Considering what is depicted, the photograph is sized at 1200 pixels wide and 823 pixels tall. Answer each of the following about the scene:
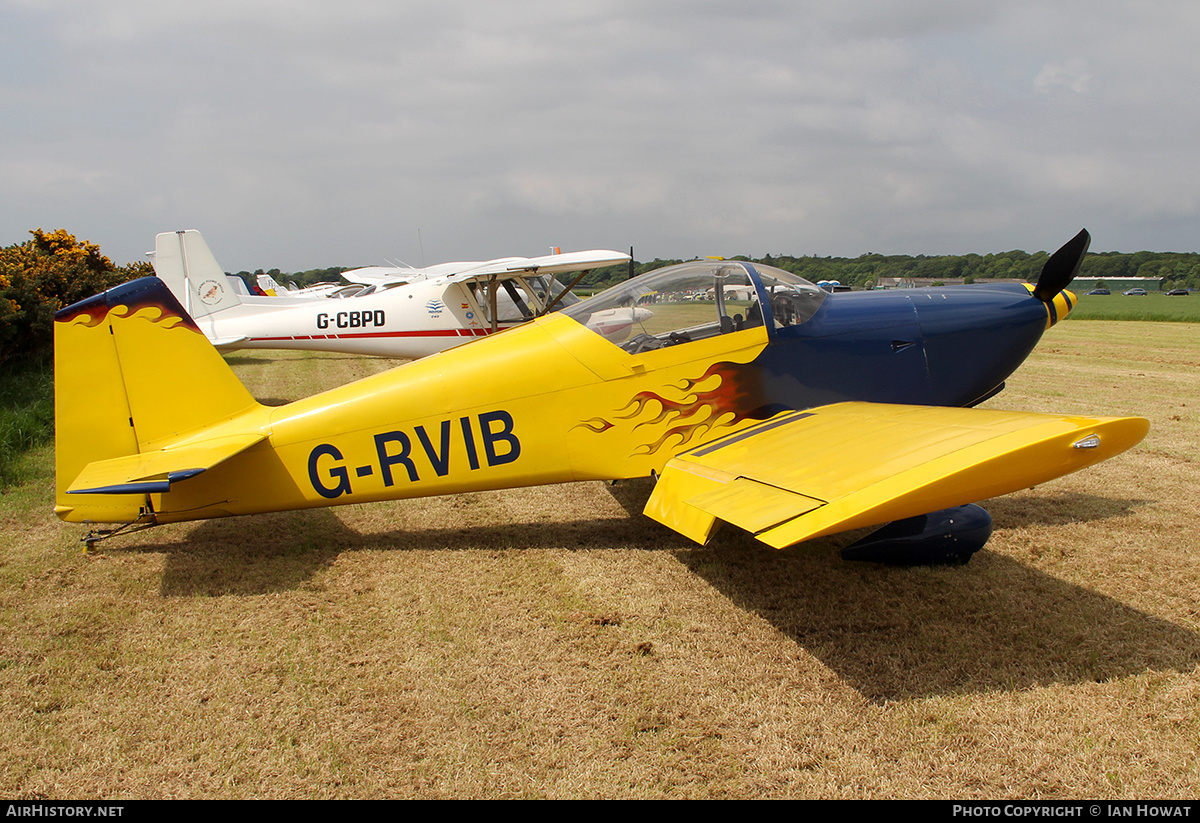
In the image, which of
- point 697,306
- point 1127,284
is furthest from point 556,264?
point 1127,284

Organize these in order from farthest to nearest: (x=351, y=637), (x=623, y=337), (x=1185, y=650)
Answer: (x=623, y=337) < (x=351, y=637) < (x=1185, y=650)

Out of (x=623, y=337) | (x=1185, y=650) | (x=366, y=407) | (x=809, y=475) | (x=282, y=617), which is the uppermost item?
(x=623, y=337)

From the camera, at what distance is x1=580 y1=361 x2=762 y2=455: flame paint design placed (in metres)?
4.29

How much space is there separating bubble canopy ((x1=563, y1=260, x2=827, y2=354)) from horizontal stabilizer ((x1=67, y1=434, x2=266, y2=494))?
218cm

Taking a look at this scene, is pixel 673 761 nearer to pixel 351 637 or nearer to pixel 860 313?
pixel 351 637

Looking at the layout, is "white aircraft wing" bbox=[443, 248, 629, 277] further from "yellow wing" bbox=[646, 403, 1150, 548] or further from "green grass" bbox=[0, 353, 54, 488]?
"yellow wing" bbox=[646, 403, 1150, 548]

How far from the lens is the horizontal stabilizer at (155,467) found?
11.6 ft

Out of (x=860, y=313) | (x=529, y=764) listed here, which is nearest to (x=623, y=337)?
(x=860, y=313)

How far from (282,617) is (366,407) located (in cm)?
124

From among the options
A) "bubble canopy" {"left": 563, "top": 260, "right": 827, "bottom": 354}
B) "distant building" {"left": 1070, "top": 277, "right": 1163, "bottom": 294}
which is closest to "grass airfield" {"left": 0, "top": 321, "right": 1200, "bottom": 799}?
"bubble canopy" {"left": 563, "top": 260, "right": 827, "bottom": 354}

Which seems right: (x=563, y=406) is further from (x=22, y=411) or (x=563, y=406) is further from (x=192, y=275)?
(x=192, y=275)

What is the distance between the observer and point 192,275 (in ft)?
44.1

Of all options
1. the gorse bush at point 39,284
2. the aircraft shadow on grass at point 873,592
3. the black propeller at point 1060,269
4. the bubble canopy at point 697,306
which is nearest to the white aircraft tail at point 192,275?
the gorse bush at point 39,284
